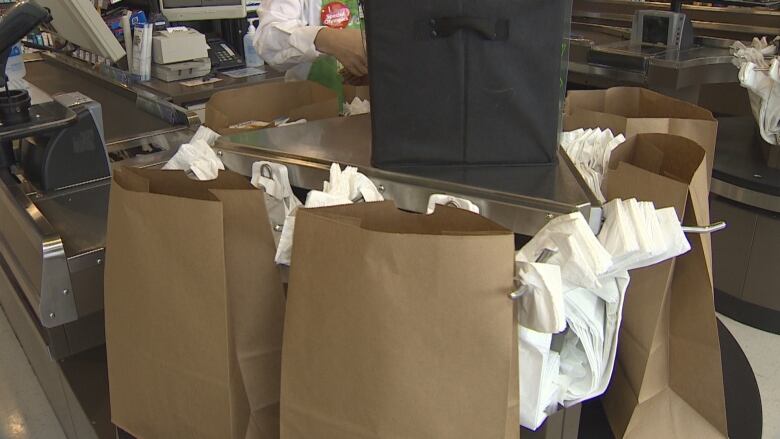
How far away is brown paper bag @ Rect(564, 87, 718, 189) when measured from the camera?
1.18m

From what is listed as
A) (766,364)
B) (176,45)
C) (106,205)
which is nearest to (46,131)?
(106,205)

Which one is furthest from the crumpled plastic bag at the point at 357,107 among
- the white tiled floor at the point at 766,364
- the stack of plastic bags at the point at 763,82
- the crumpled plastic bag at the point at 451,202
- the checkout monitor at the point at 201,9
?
the checkout monitor at the point at 201,9

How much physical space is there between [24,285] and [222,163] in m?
0.53

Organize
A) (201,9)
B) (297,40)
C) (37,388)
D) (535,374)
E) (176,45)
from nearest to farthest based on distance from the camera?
(535,374)
(297,40)
(37,388)
(176,45)
(201,9)

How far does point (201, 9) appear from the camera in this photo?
11.5 ft

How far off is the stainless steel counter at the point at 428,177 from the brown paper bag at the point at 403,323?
0.61 ft

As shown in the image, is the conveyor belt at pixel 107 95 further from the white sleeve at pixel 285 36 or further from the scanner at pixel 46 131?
the white sleeve at pixel 285 36

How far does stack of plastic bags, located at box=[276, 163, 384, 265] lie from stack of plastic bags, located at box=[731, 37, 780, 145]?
152 centimetres

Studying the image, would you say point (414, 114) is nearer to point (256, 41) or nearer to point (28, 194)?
point (28, 194)

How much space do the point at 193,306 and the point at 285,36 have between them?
148 cm

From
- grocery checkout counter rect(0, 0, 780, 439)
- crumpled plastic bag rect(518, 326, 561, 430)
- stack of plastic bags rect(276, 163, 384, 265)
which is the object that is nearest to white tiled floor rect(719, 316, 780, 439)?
grocery checkout counter rect(0, 0, 780, 439)

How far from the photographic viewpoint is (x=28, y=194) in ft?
4.73

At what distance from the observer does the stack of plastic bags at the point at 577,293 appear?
75 centimetres

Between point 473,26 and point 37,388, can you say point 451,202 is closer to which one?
point 473,26
